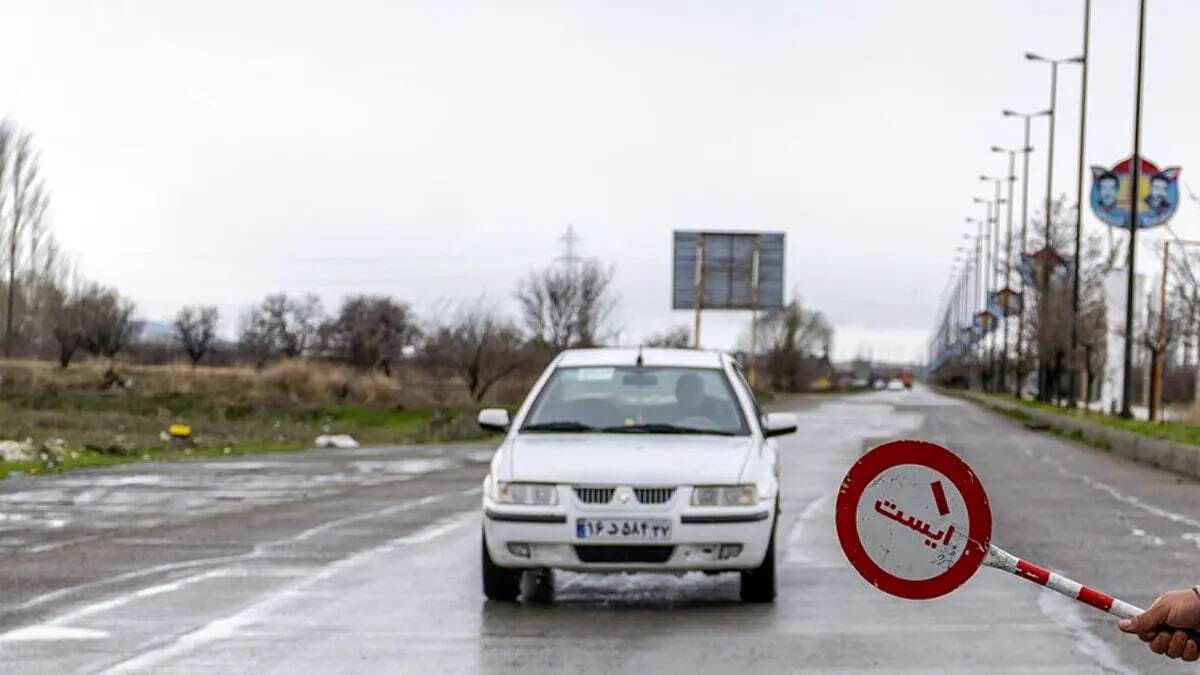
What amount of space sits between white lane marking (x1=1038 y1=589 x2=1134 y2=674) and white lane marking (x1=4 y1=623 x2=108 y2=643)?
16.9 ft

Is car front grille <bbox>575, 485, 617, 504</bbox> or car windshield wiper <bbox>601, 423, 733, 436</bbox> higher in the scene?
car windshield wiper <bbox>601, 423, 733, 436</bbox>

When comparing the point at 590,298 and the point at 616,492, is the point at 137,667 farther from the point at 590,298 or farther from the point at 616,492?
the point at 590,298

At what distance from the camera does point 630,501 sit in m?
9.30

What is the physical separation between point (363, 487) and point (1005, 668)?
1359 centimetres

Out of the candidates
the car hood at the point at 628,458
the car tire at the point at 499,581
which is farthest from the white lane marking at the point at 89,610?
the car hood at the point at 628,458

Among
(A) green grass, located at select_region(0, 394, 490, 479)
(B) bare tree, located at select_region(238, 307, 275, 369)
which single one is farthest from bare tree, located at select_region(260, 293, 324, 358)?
(A) green grass, located at select_region(0, 394, 490, 479)

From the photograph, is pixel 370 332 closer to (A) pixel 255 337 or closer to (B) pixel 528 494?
(A) pixel 255 337

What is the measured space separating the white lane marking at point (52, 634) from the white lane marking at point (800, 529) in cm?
544

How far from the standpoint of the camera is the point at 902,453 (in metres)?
3.86

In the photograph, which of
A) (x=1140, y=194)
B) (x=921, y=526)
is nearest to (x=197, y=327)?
(x=1140, y=194)

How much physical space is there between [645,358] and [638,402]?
2.23 feet

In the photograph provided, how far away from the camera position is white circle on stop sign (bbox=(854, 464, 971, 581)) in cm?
370

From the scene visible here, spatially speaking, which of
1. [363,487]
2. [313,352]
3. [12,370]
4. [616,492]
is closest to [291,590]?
[616,492]

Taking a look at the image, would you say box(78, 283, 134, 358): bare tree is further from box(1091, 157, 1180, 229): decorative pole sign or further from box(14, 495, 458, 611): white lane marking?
box(14, 495, 458, 611): white lane marking
